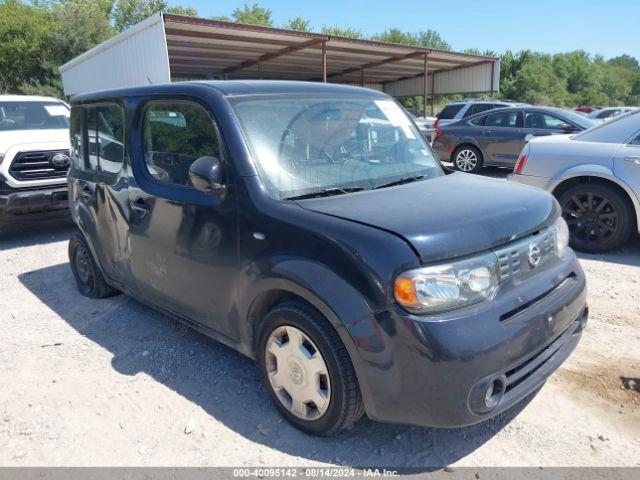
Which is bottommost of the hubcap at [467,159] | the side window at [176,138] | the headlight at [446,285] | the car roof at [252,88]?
the headlight at [446,285]

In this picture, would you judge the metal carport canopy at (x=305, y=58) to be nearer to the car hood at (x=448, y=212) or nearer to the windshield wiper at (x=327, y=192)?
the windshield wiper at (x=327, y=192)

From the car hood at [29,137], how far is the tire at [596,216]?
6758 millimetres

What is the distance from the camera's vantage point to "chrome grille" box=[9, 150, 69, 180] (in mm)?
6719

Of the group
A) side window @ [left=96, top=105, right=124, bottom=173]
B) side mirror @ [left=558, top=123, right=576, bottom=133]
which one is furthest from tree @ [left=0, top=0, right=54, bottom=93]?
side window @ [left=96, top=105, right=124, bottom=173]

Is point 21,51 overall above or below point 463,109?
above

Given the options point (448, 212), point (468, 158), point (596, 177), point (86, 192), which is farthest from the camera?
point (468, 158)

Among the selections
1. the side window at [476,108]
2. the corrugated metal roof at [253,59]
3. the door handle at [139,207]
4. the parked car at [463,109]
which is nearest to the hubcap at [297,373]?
the door handle at [139,207]

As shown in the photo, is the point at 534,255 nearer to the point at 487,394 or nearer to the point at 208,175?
the point at 487,394

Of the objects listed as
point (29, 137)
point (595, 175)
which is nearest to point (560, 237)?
point (595, 175)

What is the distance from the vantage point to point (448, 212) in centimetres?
245

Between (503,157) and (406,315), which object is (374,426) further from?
(503,157)

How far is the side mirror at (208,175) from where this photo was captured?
108 inches

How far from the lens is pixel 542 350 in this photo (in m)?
2.49

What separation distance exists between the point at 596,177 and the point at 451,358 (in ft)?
14.4
